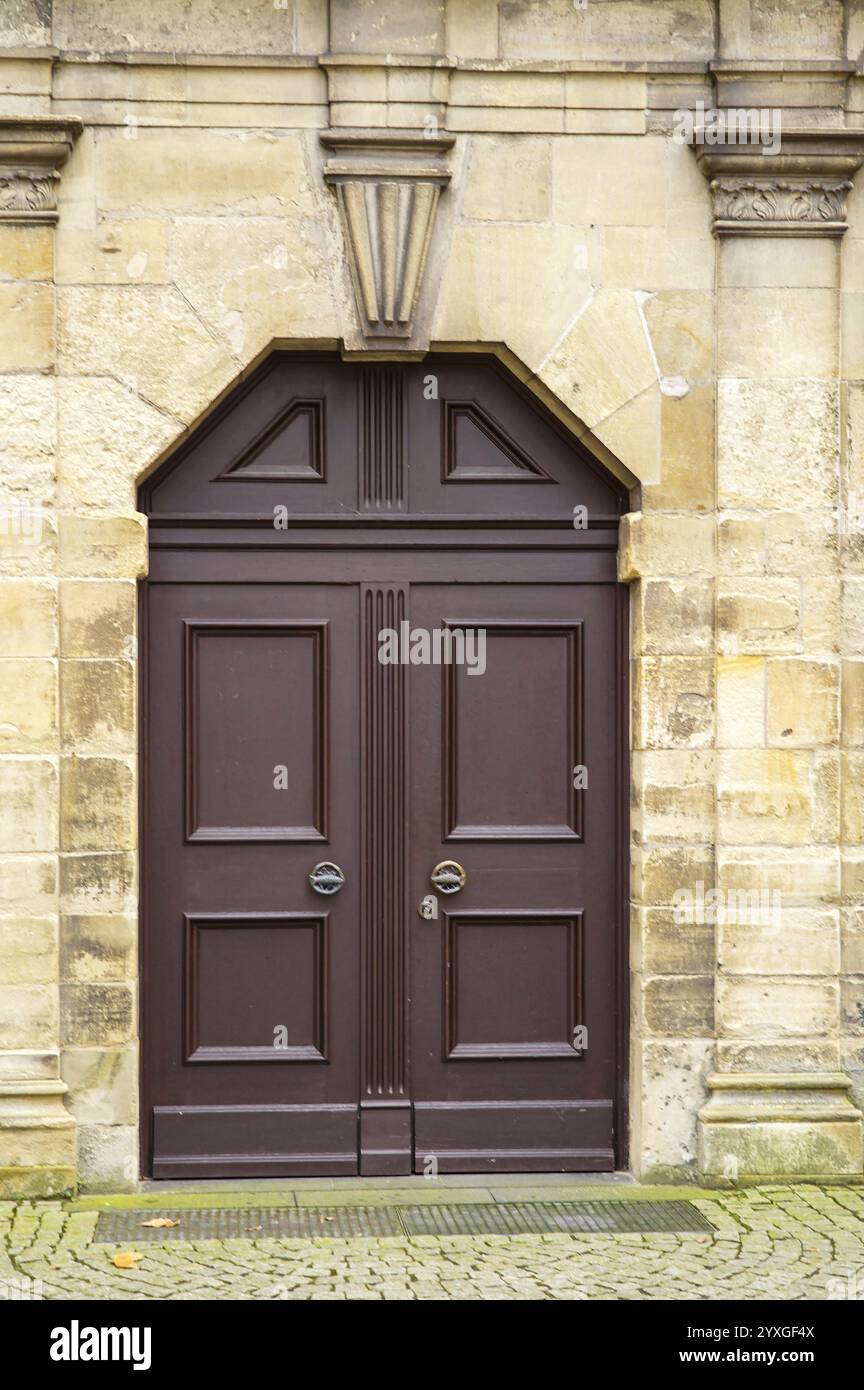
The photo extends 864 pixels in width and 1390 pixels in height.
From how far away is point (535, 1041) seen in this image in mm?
6719

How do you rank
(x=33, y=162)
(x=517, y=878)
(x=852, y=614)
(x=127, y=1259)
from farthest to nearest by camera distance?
(x=517, y=878), (x=852, y=614), (x=33, y=162), (x=127, y=1259)

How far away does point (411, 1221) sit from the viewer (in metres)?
6.00

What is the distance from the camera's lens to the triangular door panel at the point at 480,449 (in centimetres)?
671

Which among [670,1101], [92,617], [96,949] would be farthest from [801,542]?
[96,949]

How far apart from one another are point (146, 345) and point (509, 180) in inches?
62.7

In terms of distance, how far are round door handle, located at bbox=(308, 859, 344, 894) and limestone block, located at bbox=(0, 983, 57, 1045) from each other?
44.0 inches

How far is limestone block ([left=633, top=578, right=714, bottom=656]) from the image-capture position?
21.4ft

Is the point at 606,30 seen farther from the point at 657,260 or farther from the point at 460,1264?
the point at 460,1264

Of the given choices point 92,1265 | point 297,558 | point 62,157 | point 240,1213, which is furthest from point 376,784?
point 62,157

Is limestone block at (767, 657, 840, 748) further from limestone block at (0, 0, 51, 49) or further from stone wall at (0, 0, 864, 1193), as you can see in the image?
limestone block at (0, 0, 51, 49)

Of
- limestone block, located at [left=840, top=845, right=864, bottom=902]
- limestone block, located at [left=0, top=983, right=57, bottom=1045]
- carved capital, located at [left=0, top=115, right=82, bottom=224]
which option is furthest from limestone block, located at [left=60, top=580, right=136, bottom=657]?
limestone block, located at [left=840, top=845, right=864, bottom=902]

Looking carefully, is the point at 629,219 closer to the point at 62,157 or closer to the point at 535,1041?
the point at 62,157

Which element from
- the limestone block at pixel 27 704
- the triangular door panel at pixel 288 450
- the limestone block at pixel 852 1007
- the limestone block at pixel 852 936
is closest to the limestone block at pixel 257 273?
the triangular door panel at pixel 288 450

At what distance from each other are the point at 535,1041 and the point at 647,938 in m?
0.66
